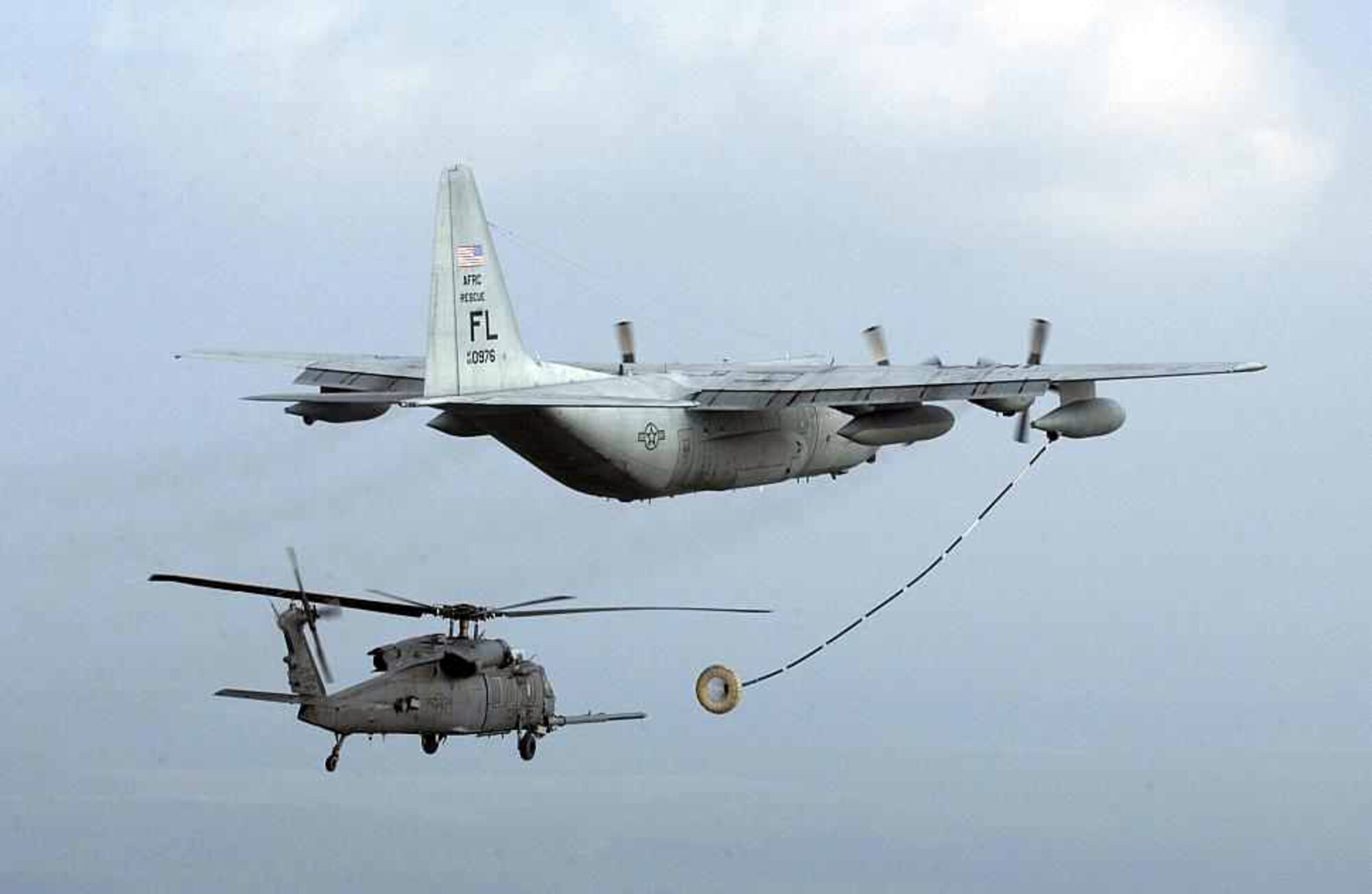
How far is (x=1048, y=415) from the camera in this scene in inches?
2141

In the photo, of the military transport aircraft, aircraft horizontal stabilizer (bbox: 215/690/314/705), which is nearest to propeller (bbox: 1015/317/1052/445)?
the military transport aircraft

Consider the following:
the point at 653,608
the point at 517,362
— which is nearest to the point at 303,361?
the point at 517,362

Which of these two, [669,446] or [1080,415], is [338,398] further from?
[1080,415]

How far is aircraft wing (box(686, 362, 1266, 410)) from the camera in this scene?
5384 centimetres

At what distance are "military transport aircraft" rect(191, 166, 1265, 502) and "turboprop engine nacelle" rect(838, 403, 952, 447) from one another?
4 cm

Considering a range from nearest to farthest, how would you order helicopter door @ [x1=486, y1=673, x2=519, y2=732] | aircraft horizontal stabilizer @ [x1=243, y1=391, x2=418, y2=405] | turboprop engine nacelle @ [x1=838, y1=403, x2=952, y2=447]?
aircraft horizontal stabilizer @ [x1=243, y1=391, x2=418, y2=405], helicopter door @ [x1=486, y1=673, x2=519, y2=732], turboprop engine nacelle @ [x1=838, y1=403, x2=952, y2=447]

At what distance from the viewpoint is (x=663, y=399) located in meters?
56.1

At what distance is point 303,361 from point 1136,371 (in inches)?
872

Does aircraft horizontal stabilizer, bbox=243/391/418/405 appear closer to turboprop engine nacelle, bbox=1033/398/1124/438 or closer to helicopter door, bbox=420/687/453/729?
helicopter door, bbox=420/687/453/729

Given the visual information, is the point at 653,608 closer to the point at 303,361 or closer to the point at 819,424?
the point at 819,424

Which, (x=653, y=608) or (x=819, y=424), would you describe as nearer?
(x=653, y=608)

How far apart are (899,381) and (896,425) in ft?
10.2

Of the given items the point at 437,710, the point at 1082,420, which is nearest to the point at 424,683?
the point at 437,710

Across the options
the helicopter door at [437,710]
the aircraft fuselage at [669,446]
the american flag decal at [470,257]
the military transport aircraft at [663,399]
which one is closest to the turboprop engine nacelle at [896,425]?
the military transport aircraft at [663,399]
